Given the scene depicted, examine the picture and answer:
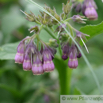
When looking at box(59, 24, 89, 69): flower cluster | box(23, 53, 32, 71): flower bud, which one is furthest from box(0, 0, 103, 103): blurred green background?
box(23, 53, 32, 71): flower bud

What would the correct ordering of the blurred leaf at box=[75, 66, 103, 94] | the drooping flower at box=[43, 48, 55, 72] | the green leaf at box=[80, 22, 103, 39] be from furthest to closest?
the blurred leaf at box=[75, 66, 103, 94] → the green leaf at box=[80, 22, 103, 39] → the drooping flower at box=[43, 48, 55, 72]

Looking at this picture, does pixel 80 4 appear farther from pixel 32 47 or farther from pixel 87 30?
pixel 32 47

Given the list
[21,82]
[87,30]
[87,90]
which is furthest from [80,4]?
[21,82]

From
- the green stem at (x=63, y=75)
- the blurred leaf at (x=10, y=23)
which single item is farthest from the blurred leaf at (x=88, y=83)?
the blurred leaf at (x=10, y=23)

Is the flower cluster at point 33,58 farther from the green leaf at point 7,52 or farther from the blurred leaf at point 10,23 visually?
the blurred leaf at point 10,23

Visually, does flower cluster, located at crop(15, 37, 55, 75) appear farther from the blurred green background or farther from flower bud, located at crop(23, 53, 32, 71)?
the blurred green background

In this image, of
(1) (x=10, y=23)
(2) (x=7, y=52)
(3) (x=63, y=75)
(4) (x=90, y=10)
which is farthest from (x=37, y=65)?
(1) (x=10, y=23)

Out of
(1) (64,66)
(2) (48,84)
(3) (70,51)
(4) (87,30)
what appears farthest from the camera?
(2) (48,84)

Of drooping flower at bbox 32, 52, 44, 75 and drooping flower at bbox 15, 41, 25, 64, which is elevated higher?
drooping flower at bbox 15, 41, 25, 64
